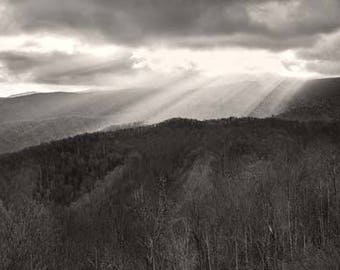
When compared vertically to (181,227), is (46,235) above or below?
above

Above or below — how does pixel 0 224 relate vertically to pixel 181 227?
above

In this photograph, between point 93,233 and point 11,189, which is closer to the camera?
point 93,233

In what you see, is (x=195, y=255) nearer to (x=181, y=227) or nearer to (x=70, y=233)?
(x=181, y=227)

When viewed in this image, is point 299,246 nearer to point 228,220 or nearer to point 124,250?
point 228,220

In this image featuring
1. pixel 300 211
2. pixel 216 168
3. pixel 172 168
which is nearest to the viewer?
pixel 300 211

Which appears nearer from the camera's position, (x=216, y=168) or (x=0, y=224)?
(x=0, y=224)

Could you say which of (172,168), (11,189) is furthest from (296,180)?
(11,189)

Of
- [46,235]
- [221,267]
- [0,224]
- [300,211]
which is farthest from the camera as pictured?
[300,211]

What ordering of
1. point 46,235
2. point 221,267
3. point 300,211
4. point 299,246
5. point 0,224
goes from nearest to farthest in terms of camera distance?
point 0,224 < point 46,235 < point 221,267 < point 299,246 < point 300,211

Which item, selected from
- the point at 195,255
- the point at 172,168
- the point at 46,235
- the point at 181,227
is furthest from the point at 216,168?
the point at 46,235

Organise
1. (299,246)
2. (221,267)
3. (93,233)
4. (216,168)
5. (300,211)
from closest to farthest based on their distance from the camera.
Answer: (221,267)
(299,246)
(300,211)
(93,233)
(216,168)
